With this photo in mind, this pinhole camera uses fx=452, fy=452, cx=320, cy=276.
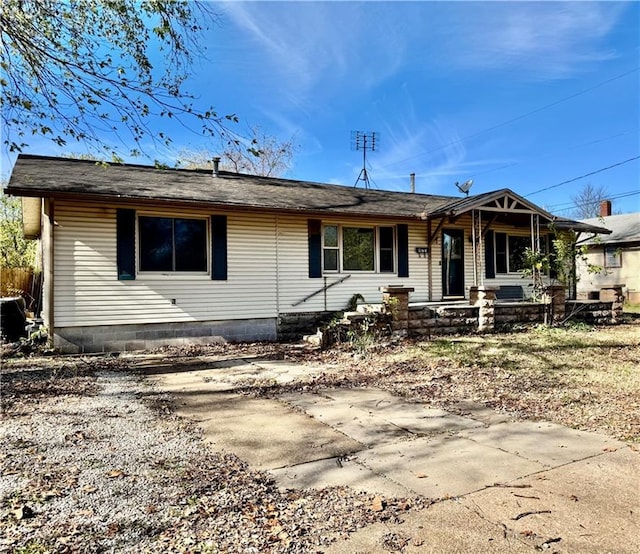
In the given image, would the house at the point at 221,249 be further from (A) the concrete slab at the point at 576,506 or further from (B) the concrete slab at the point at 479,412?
(A) the concrete slab at the point at 576,506

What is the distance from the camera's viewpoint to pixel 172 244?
9.45 metres

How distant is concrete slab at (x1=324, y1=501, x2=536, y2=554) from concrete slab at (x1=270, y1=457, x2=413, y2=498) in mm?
352

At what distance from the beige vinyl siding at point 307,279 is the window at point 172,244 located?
1.81m

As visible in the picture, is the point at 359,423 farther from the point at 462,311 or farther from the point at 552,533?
the point at 462,311

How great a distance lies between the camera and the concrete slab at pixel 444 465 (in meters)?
2.92

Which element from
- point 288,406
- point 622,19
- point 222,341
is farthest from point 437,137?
point 288,406

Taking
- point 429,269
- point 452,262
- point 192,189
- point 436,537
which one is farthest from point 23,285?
point 436,537

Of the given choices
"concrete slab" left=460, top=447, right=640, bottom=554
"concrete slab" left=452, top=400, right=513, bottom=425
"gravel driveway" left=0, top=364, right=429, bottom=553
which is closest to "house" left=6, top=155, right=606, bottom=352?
"gravel driveway" left=0, top=364, right=429, bottom=553

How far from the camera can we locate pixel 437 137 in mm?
34000

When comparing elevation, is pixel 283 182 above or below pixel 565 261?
above

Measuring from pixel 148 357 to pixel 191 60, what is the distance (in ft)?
16.9

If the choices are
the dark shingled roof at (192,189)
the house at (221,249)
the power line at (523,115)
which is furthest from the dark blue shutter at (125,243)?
the power line at (523,115)

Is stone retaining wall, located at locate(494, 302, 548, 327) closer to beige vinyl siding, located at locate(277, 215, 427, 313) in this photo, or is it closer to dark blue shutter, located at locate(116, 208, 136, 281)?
beige vinyl siding, located at locate(277, 215, 427, 313)

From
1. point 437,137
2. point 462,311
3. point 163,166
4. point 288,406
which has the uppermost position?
point 437,137
